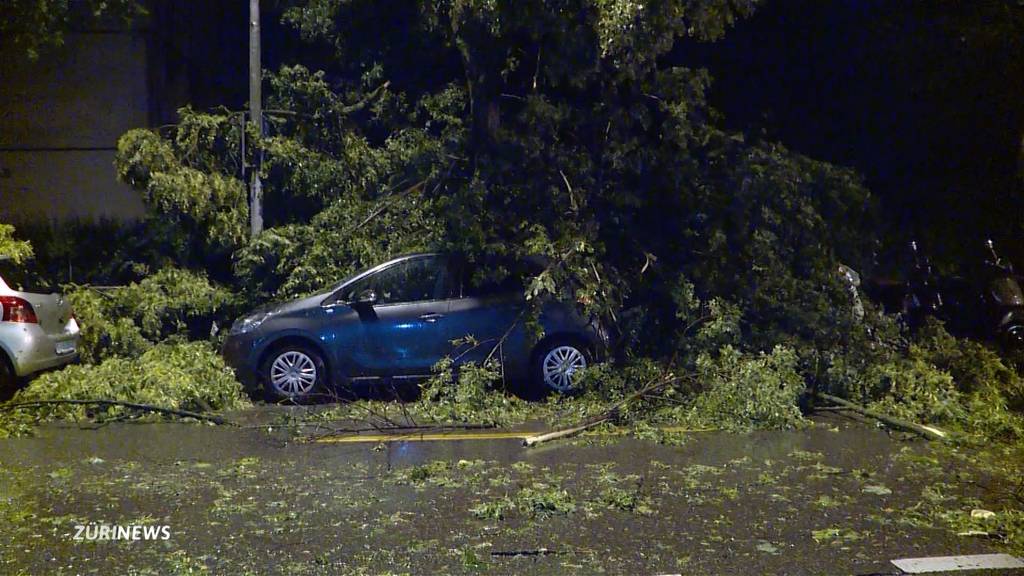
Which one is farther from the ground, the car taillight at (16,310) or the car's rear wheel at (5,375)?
the car taillight at (16,310)

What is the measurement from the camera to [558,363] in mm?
10930

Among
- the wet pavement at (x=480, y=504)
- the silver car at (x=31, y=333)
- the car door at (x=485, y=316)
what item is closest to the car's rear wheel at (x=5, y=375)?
the silver car at (x=31, y=333)

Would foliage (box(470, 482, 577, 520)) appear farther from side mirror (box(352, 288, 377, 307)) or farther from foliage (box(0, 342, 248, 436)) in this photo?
foliage (box(0, 342, 248, 436))

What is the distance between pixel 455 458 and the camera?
8.40 metres

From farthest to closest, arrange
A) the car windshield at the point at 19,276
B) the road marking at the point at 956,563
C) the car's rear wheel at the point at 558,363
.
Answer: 1. the car windshield at the point at 19,276
2. the car's rear wheel at the point at 558,363
3. the road marking at the point at 956,563

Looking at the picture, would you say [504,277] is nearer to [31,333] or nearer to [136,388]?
[136,388]

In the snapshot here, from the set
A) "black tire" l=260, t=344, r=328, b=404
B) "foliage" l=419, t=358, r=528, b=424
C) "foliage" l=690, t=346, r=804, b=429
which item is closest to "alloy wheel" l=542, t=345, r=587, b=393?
"foliage" l=419, t=358, r=528, b=424

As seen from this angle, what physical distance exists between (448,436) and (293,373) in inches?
94.9

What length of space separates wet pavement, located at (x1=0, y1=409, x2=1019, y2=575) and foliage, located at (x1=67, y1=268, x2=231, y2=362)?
118 inches

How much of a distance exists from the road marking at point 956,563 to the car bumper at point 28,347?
8538 millimetres

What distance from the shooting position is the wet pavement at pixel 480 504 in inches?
237

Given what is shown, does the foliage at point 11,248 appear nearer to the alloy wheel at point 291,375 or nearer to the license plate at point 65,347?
the license plate at point 65,347

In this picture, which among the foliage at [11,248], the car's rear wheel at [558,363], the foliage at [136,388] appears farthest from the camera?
the foliage at [11,248]

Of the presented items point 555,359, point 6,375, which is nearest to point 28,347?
point 6,375
